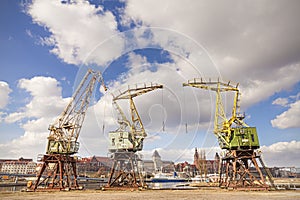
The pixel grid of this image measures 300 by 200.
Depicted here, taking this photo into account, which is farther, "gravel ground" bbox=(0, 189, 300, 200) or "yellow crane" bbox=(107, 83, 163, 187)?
"yellow crane" bbox=(107, 83, 163, 187)

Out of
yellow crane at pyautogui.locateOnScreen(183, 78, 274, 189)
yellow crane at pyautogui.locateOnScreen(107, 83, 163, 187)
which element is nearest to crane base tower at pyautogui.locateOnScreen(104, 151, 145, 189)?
yellow crane at pyautogui.locateOnScreen(107, 83, 163, 187)

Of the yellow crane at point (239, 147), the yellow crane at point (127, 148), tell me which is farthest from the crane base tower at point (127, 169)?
the yellow crane at point (239, 147)

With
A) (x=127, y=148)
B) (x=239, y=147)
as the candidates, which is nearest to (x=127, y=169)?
(x=127, y=148)

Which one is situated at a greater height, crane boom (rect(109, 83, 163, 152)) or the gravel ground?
crane boom (rect(109, 83, 163, 152))

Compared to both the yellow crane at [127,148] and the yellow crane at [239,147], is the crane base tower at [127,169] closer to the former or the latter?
the yellow crane at [127,148]

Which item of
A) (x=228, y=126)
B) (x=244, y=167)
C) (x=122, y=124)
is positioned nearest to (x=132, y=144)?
(x=122, y=124)

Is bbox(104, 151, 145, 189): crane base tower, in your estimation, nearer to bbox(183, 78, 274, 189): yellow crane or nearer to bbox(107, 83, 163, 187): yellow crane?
bbox(107, 83, 163, 187): yellow crane

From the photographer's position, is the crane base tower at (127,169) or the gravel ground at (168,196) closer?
the gravel ground at (168,196)

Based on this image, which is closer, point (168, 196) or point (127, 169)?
point (168, 196)

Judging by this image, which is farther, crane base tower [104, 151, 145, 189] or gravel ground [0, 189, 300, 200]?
crane base tower [104, 151, 145, 189]

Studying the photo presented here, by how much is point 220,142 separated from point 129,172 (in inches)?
1108

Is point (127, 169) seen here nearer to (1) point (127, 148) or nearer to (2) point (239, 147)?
(1) point (127, 148)

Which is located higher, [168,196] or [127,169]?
[127,169]

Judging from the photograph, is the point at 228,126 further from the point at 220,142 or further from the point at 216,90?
the point at 216,90
